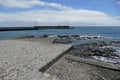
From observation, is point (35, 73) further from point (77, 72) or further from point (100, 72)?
point (100, 72)

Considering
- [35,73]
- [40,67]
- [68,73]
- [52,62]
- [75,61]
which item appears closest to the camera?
[35,73]

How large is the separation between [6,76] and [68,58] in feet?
25.8

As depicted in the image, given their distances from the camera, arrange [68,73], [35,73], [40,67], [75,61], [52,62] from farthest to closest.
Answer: [75,61] < [52,62] < [68,73] < [40,67] < [35,73]

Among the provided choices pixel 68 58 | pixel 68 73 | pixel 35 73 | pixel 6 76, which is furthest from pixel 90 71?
pixel 6 76

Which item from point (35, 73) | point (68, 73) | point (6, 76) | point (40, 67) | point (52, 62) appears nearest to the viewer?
point (6, 76)

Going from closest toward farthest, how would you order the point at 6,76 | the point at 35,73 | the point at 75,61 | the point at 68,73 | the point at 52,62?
the point at 6,76 < the point at 35,73 < the point at 68,73 < the point at 52,62 < the point at 75,61

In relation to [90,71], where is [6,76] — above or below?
above

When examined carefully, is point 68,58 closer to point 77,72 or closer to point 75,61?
point 75,61

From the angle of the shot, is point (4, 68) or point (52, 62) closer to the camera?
point (4, 68)

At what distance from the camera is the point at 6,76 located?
807 centimetres

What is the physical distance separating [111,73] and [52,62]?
141 inches

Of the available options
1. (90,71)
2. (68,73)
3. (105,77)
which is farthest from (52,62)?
(105,77)

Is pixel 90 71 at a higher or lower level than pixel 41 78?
lower

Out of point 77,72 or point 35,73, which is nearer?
point 35,73
